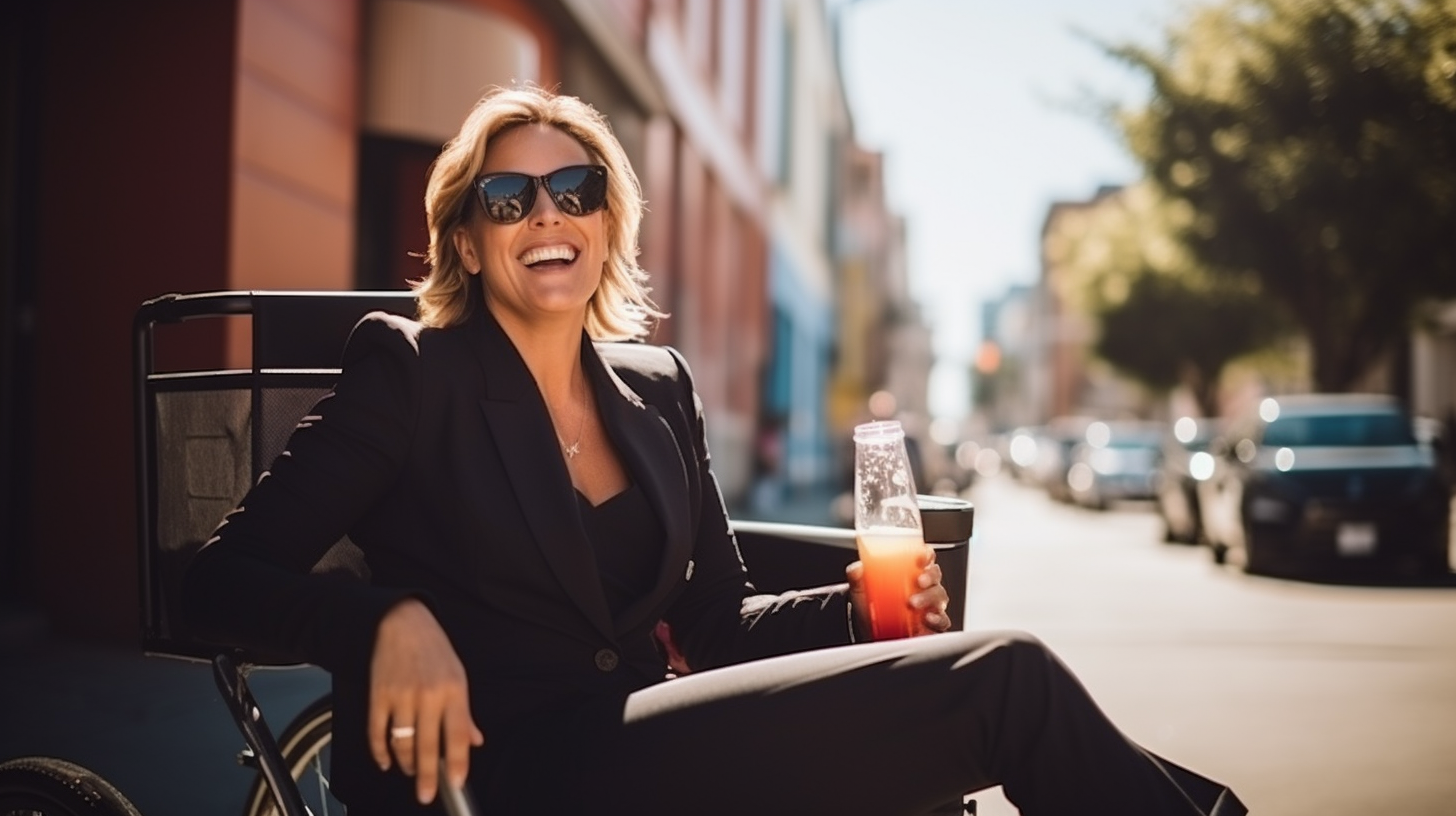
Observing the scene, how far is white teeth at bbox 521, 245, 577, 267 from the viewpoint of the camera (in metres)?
2.63

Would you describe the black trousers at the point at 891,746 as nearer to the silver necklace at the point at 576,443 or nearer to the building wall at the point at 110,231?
the silver necklace at the point at 576,443

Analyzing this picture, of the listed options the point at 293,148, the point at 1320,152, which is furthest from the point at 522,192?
the point at 1320,152

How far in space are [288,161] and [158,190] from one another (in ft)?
2.58

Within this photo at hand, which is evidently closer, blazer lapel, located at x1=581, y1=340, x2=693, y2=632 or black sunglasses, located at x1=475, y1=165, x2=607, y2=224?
blazer lapel, located at x1=581, y1=340, x2=693, y2=632

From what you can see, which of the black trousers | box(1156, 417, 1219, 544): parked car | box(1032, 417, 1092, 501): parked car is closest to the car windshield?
box(1156, 417, 1219, 544): parked car

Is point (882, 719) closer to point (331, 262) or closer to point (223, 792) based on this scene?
point (223, 792)

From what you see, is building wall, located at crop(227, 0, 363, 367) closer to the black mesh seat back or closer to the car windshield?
the black mesh seat back

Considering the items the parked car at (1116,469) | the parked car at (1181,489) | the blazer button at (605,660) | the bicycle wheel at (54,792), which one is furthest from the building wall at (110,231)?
the parked car at (1116,469)

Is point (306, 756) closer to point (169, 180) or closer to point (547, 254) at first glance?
point (547, 254)

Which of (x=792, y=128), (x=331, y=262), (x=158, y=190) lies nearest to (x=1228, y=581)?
(x=331, y=262)

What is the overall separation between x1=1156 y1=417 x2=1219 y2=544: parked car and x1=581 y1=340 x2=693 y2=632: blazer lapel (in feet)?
49.2

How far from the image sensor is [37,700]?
596cm

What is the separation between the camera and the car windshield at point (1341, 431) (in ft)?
48.0

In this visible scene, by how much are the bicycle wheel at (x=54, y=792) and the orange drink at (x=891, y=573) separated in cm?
128
